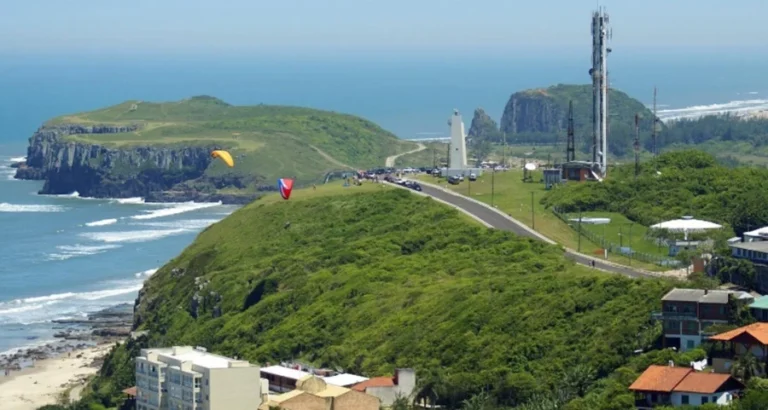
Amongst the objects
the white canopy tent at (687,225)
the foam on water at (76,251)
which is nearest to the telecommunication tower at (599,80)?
the white canopy tent at (687,225)

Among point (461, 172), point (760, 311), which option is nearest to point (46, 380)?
point (461, 172)

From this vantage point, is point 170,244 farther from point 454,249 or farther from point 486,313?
point 486,313

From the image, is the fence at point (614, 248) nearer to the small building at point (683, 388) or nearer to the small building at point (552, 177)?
the small building at point (552, 177)

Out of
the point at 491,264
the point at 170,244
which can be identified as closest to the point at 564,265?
the point at 491,264

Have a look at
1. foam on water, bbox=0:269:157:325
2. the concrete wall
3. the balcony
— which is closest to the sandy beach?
foam on water, bbox=0:269:157:325

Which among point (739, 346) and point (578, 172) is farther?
point (578, 172)

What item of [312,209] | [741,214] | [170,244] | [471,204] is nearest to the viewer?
[741,214]

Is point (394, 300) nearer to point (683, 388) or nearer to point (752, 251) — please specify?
point (752, 251)
